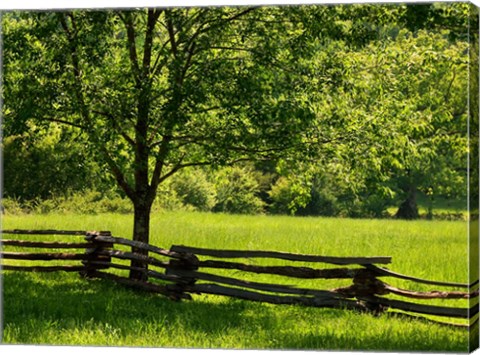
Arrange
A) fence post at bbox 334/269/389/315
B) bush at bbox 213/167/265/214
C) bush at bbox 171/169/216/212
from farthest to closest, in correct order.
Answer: bush at bbox 171/169/216/212 → bush at bbox 213/167/265/214 → fence post at bbox 334/269/389/315

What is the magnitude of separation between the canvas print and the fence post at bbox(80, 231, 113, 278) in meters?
0.03

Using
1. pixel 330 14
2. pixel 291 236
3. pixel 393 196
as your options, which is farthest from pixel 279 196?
pixel 330 14

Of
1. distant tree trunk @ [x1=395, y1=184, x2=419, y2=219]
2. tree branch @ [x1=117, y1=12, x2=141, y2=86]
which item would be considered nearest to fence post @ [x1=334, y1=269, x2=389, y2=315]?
distant tree trunk @ [x1=395, y1=184, x2=419, y2=219]

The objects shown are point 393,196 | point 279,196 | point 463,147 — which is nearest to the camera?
point 463,147

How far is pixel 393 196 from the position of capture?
35.4 feet

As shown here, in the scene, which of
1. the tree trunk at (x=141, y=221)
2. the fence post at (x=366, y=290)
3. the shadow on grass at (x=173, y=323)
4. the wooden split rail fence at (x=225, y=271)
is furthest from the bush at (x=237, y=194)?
the fence post at (x=366, y=290)

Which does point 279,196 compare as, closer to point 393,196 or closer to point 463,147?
point 393,196

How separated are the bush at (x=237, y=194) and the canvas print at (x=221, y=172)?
24 millimetres

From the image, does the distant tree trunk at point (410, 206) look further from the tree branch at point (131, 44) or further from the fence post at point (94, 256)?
the fence post at point (94, 256)

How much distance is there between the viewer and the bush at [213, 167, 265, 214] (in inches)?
457

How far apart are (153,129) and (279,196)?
5.97ft

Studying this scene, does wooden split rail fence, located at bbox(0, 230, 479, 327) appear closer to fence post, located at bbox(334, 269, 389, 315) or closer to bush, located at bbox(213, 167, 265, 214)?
fence post, located at bbox(334, 269, 389, 315)

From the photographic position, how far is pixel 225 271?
12102 mm

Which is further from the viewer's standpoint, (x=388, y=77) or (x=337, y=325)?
(x=388, y=77)
